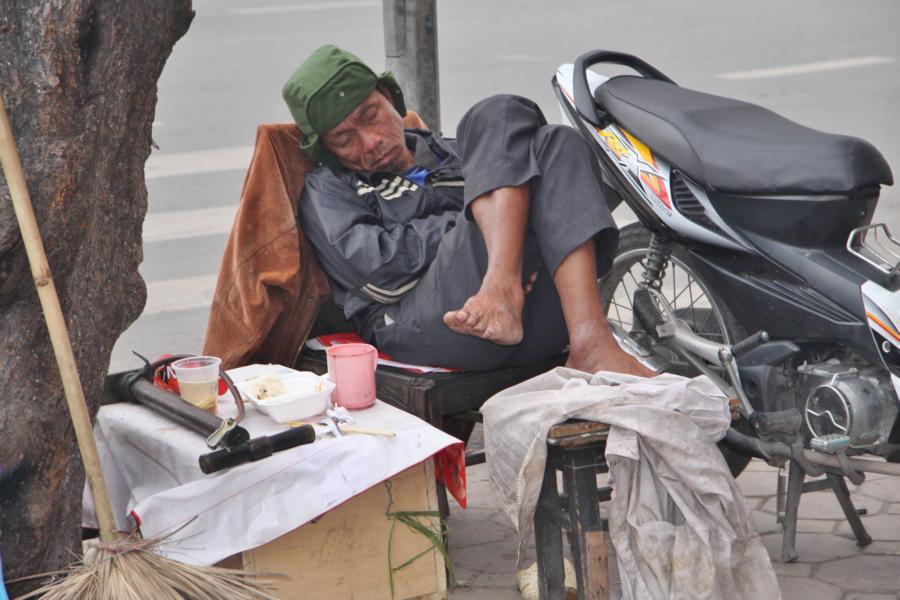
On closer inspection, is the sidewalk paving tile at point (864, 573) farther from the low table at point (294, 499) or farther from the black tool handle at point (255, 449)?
the black tool handle at point (255, 449)

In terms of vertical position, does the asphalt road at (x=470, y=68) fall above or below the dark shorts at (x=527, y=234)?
below

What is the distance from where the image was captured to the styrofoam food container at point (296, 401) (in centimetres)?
259

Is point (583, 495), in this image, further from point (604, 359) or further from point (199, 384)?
point (199, 384)

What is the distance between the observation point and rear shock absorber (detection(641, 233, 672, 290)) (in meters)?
3.19

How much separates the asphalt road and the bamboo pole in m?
2.87

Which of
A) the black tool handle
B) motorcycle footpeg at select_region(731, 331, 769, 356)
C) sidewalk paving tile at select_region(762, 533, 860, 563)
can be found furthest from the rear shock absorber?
the black tool handle

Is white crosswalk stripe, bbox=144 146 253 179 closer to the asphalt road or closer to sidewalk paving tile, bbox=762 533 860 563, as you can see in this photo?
the asphalt road

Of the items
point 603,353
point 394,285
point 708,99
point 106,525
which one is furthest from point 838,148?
point 106,525

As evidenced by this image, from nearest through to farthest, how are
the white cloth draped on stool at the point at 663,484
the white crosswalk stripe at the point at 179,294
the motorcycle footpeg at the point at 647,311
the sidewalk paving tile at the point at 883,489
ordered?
the white cloth draped on stool at the point at 663,484 < the motorcycle footpeg at the point at 647,311 < the sidewalk paving tile at the point at 883,489 < the white crosswalk stripe at the point at 179,294

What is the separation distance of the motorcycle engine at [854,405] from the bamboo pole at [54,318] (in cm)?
156

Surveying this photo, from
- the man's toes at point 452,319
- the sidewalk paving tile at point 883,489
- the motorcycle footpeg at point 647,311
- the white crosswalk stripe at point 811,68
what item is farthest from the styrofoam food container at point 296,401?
the white crosswalk stripe at point 811,68

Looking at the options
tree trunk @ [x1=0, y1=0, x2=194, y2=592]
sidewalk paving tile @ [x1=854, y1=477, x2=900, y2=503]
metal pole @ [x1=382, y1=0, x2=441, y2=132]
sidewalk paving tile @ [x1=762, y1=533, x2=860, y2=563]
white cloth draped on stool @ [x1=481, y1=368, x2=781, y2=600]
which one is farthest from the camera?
metal pole @ [x1=382, y1=0, x2=441, y2=132]

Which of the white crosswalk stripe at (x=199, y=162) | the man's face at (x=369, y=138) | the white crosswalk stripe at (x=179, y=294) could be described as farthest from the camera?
the white crosswalk stripe at (x=199, y=162)

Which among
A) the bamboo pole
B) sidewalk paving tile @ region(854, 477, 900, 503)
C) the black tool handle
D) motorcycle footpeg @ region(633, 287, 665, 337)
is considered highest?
the bamboo pole
